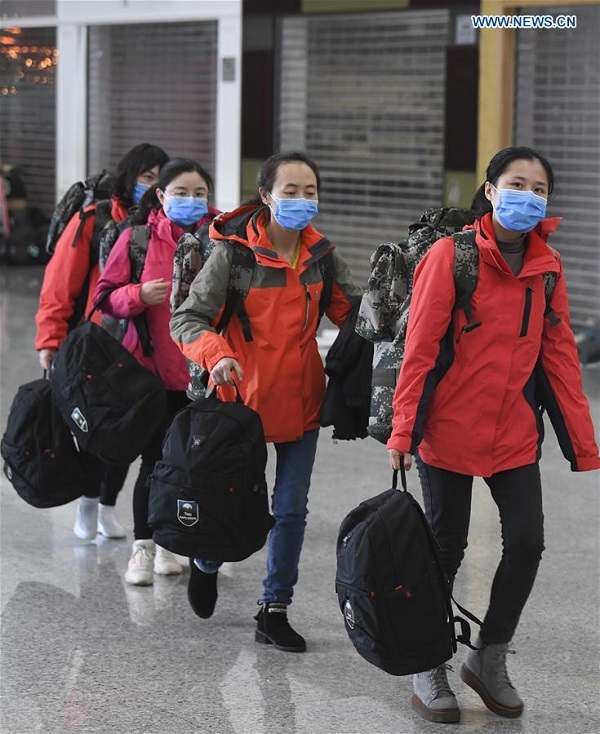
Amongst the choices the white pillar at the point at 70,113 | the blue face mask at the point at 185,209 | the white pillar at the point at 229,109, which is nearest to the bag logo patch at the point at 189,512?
the blue face mask at the point at 185,209

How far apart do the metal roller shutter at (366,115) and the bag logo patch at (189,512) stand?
8264mm

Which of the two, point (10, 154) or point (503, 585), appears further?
point (10, 154)

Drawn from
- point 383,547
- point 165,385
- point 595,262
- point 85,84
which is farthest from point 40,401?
point 85,84

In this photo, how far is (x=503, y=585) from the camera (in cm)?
413

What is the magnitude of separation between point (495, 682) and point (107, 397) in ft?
6.13

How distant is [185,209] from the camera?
5.28m

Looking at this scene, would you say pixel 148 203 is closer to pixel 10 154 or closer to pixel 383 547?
pixel 383 547

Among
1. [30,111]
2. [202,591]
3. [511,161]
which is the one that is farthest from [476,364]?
[30,111]

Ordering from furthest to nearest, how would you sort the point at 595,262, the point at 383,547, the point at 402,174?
the point at 402,174, the point at 595,262, the point at 383,547

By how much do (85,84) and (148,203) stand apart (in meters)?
11.1

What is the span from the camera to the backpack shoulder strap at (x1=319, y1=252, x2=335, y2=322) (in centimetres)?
477

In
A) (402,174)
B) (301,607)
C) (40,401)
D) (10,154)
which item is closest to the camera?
(301,607)

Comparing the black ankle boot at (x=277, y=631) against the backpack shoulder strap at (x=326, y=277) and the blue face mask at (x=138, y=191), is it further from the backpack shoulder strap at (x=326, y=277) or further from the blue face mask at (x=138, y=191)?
the blue face mask at (x=138, y=191)

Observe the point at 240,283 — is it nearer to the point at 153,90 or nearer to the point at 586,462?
the point at 586,462
